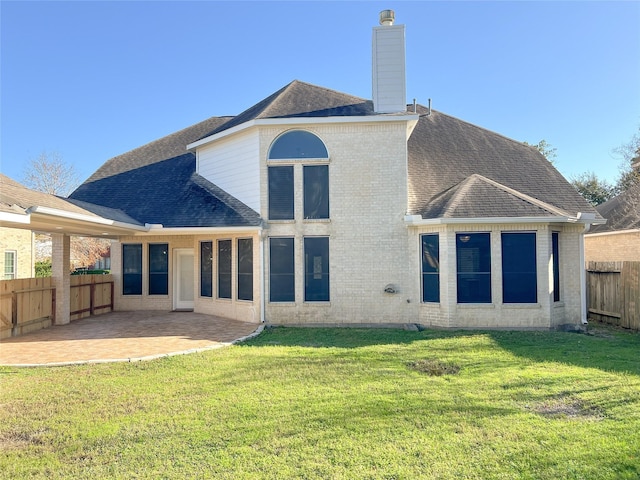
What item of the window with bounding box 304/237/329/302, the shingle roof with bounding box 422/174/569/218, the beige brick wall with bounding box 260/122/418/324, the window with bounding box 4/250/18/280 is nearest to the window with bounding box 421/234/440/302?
the beige brick wall with bounding box 260/122/418/324

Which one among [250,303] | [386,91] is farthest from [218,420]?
[386,91]

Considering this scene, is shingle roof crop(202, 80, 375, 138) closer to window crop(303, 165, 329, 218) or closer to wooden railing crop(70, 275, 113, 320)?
window crop(303, 165, 329, 218)

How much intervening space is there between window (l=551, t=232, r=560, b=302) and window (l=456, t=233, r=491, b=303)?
209 centimetres

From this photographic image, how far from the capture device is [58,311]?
39.0ft

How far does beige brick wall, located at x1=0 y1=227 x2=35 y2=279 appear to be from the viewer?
65.5 ft

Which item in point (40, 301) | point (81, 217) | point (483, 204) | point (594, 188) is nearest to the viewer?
point (81, 217)

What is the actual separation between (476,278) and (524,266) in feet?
4.49

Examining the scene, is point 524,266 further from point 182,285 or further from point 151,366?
point 182,285

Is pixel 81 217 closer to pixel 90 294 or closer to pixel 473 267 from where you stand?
pixel 90 294

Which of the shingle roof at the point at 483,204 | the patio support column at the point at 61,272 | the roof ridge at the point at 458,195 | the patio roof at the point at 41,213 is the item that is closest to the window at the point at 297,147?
the shingle roof at the point at 483,204

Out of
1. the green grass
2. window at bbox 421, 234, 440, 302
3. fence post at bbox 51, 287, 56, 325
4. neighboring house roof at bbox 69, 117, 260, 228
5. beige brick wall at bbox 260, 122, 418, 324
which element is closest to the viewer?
the green grass

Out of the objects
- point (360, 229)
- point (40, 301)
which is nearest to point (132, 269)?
point (40, 301)

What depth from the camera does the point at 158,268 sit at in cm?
1503

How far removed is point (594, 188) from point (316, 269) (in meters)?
35.4
